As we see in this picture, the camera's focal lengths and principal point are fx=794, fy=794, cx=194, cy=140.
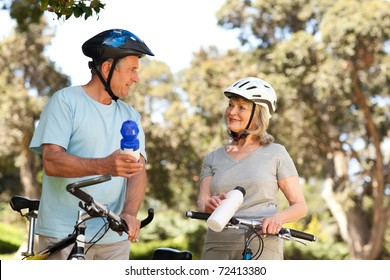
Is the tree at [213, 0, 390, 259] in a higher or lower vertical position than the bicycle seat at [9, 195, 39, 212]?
higher

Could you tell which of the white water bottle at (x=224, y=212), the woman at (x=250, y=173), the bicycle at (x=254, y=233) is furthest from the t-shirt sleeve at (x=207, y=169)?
the white water bottle at (x=224, y=212)

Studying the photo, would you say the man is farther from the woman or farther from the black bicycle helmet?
the woman

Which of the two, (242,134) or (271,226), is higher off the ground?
(242,134)

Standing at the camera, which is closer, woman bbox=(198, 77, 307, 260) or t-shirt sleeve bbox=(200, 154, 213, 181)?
woman bbox=(198, 77, 307, 260)

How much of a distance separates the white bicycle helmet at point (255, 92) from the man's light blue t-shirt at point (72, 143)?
832 mm

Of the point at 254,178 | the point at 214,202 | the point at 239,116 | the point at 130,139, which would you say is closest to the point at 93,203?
the point at 130,139

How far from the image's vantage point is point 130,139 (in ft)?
11.7

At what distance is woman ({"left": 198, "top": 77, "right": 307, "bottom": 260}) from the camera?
4.63m

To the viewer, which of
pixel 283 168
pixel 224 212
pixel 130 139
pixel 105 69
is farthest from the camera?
pixel 283 168

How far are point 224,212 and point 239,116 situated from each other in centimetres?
92

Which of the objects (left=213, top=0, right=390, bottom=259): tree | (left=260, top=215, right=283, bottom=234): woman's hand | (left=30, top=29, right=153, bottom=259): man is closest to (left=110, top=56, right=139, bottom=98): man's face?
(left=30, top=29, right=153, bottom=259): man

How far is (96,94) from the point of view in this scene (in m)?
4.39

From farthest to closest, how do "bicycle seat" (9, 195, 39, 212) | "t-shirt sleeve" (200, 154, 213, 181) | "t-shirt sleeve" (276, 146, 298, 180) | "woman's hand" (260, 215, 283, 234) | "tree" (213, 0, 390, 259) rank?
1. "tree" (213, 0, 390, 259)
2. "t-shirt sleeve" (200, 154, 213, 181)
3. "t-shirt sleeve" (276, 146, 298, 180)
4. "bicycle seat" (9, 195, 39, 212)
5. "woman's hand" (260, 215, 283, 234)

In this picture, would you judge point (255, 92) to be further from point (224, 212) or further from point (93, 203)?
point (93, 203)
